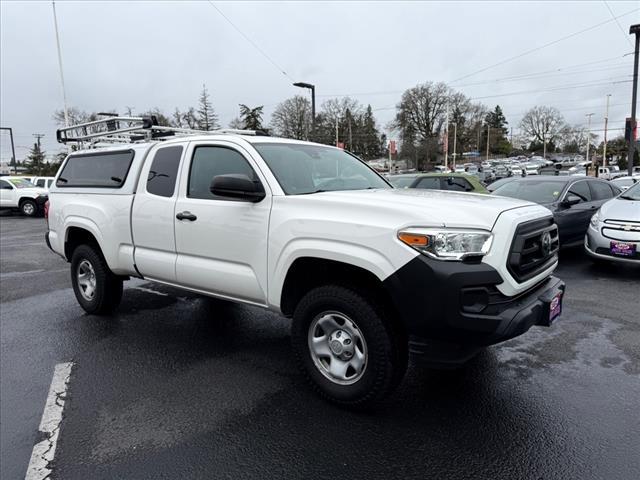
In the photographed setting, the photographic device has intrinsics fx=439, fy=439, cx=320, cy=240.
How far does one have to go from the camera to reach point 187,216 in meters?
3.86

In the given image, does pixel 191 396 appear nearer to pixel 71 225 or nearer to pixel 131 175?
pixel 131 175

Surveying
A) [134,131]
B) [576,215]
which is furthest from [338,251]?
[576,215]

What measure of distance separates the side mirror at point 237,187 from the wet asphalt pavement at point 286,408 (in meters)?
1.50

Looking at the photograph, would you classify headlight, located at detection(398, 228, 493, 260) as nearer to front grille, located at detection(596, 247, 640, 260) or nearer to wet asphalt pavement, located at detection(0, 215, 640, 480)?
wet asphalt pavement, located at detection(0, 215, 640, 480)

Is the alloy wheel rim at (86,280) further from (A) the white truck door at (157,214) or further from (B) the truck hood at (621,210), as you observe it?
(B) the truck hood at (621,210)

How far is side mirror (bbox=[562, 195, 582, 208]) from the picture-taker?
314 inches

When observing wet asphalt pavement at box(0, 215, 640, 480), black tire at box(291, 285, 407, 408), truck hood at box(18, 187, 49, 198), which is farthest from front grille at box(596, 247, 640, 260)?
truck hood at box(18, 187, 49, 198)

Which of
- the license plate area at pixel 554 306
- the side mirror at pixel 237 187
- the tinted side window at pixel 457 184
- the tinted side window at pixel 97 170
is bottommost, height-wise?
the license plate area at pixel 554 306

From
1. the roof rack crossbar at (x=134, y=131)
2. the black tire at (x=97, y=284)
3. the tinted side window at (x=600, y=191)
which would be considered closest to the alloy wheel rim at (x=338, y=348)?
the roof rack crossbar at (x=134, y=131)

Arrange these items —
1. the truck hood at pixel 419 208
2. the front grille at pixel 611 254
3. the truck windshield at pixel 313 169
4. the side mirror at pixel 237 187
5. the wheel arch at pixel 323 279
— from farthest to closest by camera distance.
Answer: the front grille at pixel 611 254 < the truck windshield at pixel 313 169 < the side mirror at pixel 237 187 < the wheel arch at pixel 323 279 < the truck hood at pixel 419 208

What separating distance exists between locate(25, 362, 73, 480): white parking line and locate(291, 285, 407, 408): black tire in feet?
5.73

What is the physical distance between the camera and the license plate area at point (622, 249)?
6579mm

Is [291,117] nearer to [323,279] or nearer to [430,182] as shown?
[430,182]

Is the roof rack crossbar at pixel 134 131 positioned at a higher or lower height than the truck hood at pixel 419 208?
higher
